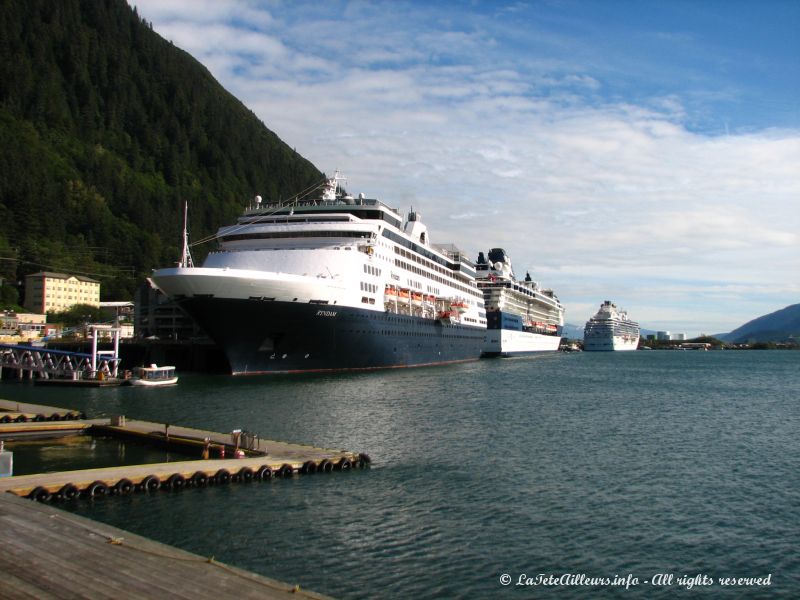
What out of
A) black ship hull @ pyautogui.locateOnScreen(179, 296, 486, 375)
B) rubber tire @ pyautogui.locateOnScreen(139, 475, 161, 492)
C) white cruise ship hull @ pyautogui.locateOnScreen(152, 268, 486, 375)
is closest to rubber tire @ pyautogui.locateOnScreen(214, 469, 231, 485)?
rubber tire @ pyautogui.locateOnScreen(139, 475, 161, 492)

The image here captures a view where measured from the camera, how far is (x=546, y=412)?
37.8 metres

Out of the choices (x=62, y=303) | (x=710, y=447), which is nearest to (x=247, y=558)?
(x=710, y=447)

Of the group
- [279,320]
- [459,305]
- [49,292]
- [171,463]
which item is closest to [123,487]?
[171,463]

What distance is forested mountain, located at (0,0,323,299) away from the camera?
408ft

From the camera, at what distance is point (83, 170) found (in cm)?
15350

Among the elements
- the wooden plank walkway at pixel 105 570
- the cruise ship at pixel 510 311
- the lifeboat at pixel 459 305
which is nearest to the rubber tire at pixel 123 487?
the wooden plank walkway at pixel 105 570

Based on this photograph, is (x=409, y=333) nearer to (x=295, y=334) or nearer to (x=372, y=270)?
(x=372, y=270)

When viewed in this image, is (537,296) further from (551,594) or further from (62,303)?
(551,594)

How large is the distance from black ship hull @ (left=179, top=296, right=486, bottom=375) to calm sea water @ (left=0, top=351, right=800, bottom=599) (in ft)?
41.6

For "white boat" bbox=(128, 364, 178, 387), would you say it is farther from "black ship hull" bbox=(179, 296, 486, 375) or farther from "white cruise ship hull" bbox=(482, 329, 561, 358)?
"white cruise ship hull" bbox=(482, 329, 561, 358)

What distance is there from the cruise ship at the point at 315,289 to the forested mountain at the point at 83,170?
A: 7150 centimetres

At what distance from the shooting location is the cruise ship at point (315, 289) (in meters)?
48.0

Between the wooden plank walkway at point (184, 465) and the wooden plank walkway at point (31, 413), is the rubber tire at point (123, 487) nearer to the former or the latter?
the wooden plank walkway at point (184, 465)

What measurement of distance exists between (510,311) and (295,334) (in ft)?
246
